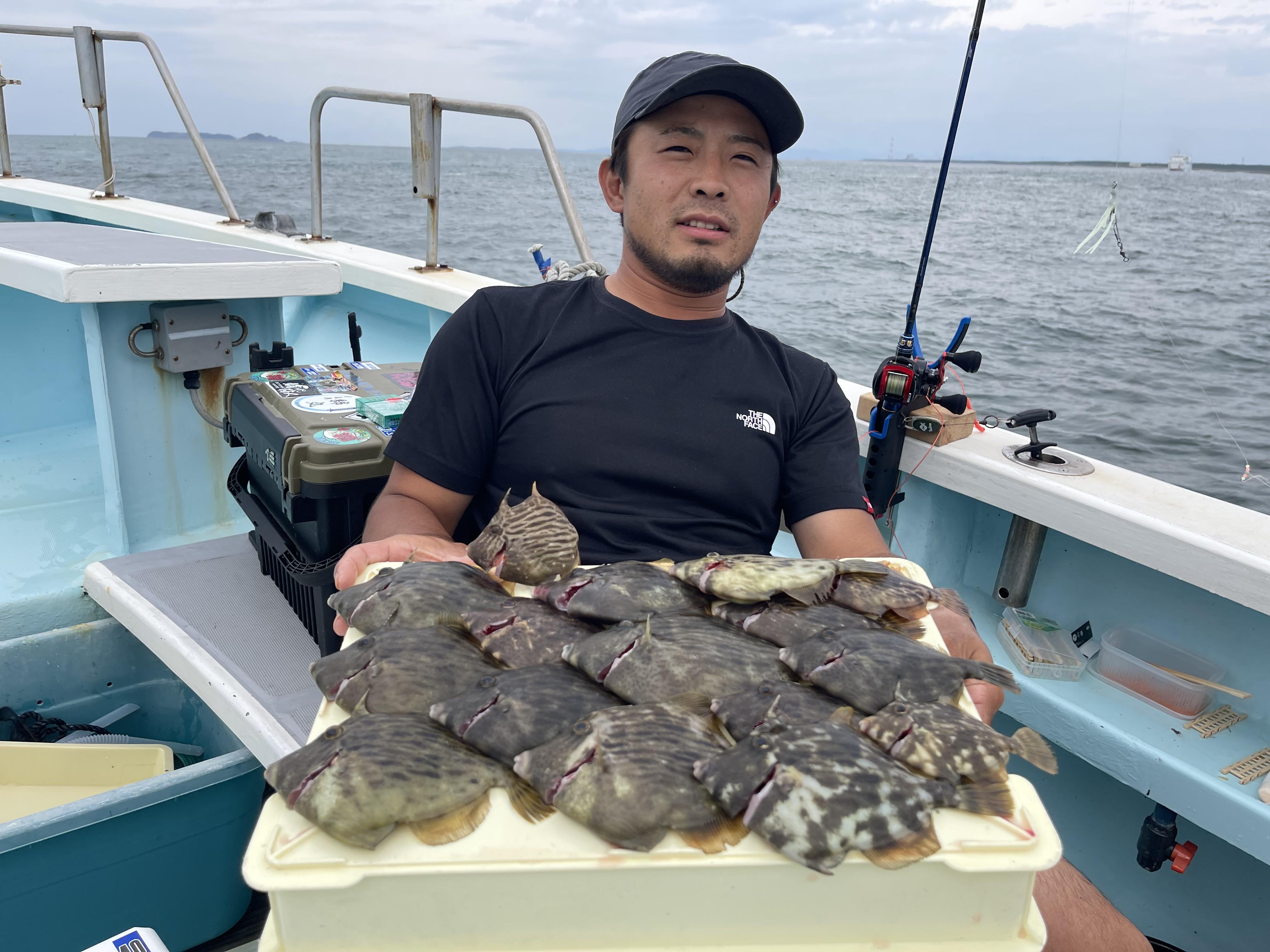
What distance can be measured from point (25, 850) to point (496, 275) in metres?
12.4

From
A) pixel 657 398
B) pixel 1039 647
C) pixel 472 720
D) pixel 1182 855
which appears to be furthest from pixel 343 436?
pixel 1182 855

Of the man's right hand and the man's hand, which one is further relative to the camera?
the man's right hand

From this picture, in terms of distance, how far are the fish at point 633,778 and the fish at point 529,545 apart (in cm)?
46

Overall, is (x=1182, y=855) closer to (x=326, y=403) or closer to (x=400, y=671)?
(x=400, y=671)

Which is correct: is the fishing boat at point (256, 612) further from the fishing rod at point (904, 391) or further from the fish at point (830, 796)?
the fish at point (830, 796)

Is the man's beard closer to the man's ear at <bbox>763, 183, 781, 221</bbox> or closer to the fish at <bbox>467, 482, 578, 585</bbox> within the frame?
the man's ear at <bbox>763, 183, 781, 221</bbox>

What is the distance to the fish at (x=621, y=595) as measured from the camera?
1.34 m

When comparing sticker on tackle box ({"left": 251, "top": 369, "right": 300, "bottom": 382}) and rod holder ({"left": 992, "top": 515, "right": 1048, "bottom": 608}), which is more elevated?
sticker on tackle box ({"left": 251, "top": 369, "right": 300, "bottom": 382})

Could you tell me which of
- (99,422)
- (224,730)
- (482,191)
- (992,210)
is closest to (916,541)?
(224,730)

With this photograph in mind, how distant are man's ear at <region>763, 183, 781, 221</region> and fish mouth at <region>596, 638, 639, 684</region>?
4.68 ft

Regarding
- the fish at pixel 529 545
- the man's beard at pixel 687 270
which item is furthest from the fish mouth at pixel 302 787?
the man's beard at pixel 687 270

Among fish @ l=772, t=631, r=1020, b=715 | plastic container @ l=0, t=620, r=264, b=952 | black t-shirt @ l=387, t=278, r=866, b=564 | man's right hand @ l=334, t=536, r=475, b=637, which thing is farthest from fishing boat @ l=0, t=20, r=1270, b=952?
fish @ l=772, t=631, r=1020, b=715

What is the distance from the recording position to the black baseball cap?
77.2 inches

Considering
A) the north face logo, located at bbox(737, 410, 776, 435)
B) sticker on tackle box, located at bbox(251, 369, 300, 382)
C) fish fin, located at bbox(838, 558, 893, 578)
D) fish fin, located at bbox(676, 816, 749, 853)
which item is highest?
the north face logo, located at bbox(737, 410, 776, 435)
